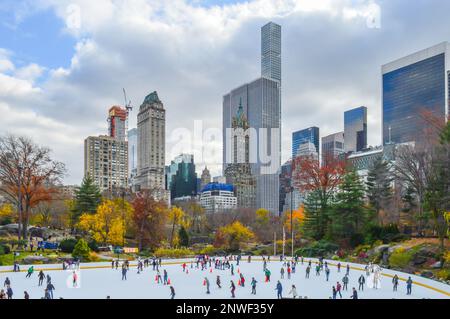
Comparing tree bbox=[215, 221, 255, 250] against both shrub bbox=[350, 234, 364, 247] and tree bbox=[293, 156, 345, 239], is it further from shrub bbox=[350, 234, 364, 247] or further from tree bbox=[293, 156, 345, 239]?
shrub bbox=[350, 234, 364, 247]

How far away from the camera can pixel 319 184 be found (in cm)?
5997

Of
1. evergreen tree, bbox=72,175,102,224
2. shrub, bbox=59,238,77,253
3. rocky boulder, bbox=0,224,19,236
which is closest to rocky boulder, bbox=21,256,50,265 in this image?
shrub, bbox=59,238,77,253

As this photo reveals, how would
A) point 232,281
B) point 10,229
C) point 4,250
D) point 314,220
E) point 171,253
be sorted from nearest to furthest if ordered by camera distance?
point 232,281 → point 4,250 → point 171,253 → point 314,220 → point 10,229

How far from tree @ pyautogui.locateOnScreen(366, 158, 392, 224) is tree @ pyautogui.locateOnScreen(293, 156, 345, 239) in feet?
14.0

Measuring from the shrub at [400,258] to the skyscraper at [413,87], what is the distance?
13162 centimetres

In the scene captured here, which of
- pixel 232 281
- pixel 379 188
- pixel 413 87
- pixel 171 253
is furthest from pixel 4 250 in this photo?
pixel 413 87

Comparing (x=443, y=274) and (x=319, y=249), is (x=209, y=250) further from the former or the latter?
(x=443, y=274)

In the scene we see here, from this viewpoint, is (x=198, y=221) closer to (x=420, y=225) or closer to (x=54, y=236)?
(x=54, y=236)

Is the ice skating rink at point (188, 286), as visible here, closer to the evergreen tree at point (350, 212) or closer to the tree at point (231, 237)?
the evergreen tree at point (350, 212)

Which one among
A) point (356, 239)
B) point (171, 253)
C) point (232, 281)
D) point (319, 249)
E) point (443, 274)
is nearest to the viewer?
point (232, 281)

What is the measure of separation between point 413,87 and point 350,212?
152m

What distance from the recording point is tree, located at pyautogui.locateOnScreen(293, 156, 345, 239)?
57.6 m

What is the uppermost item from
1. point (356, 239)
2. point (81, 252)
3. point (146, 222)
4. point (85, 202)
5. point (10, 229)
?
point (85, 202)
